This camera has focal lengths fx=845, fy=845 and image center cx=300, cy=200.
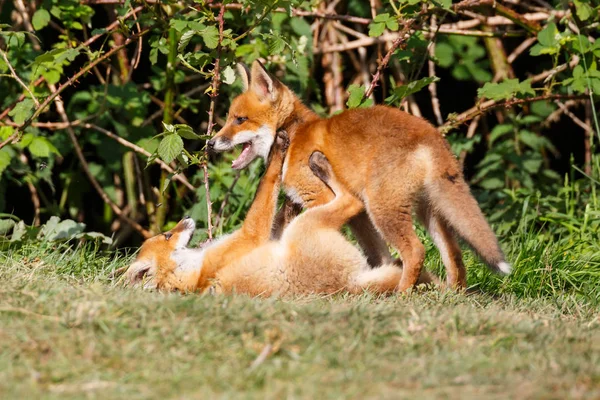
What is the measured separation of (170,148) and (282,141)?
769 mm

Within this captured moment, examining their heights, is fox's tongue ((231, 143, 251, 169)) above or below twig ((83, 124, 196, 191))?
above

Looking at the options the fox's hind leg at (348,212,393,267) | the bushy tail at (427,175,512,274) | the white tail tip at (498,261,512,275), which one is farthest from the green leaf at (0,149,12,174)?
the white tail tip at (498,261,512,275)

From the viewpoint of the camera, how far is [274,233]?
5.86 meters

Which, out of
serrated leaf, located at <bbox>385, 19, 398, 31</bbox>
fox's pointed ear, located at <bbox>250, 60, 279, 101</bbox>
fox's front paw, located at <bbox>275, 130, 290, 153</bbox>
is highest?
serrated leaf, located at <bbox>385, 19, 398, 31</bbox>

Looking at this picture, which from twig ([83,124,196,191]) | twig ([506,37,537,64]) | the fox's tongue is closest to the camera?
the fox's tongue

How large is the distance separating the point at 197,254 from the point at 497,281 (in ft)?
6.81

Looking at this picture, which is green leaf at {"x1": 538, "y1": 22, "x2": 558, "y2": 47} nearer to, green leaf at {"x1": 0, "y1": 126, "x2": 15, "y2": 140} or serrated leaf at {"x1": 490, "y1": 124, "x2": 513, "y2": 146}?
serrated leaf at {"x1": 490, "y1": 124, "x2": 513, "y2": 146}

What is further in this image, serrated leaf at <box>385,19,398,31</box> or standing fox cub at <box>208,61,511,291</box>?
serrated leaf at <box>385,19,398,31</box>

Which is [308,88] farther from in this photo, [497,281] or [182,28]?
[497,281]

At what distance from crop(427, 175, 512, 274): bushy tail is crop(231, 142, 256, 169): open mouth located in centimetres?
151

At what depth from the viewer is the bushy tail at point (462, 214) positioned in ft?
16.4

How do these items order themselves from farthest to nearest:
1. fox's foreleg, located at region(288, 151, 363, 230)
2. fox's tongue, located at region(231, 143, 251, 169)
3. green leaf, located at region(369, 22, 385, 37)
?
green leaf, located at region(369, 22, 385, 37), fox's tongue, located at region(231, 143, 251, 169), fox's foreleg, located at region(288, 151, 363, 230)

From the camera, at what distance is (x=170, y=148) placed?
5.75 m

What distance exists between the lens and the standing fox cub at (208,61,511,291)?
5.13 m
